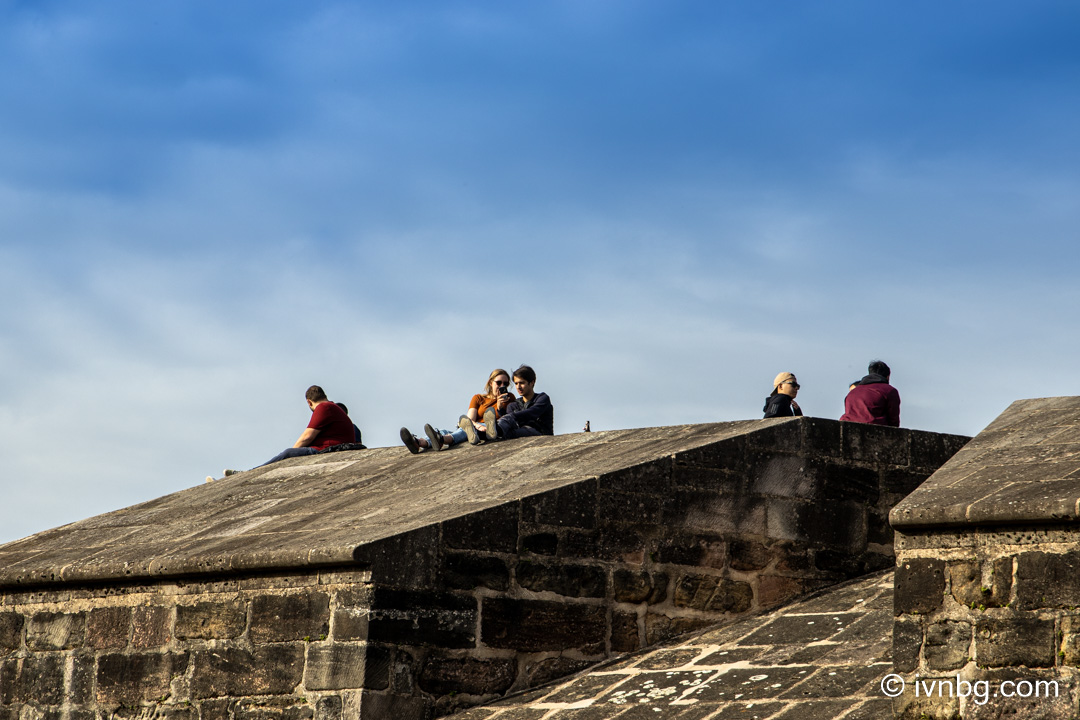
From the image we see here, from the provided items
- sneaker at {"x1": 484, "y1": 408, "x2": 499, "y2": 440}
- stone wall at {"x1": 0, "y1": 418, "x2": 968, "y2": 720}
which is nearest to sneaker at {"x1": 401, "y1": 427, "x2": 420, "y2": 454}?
sneaker at {"x1": 484, "y1": 408, "x2": 499, "y2": 440}

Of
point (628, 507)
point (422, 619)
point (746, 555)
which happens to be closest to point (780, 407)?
point (746, 555)

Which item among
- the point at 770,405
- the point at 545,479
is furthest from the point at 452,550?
the point at 770,405

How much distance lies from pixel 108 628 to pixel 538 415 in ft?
12.6

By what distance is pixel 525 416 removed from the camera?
11.0 m

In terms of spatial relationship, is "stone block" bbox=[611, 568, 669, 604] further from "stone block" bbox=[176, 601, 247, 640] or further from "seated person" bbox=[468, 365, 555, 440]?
"seated person" bbox=[468, 365, 555, 440]

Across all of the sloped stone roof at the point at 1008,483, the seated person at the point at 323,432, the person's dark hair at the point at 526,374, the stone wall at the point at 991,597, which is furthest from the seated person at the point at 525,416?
the stone wall at the point at 991,597

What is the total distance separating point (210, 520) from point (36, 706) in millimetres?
1650

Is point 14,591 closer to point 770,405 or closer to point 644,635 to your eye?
point 644,635

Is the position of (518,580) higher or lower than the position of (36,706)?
higher

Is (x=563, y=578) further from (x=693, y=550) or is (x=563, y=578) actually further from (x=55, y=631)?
(x=55, y=631)

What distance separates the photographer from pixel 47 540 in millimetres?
10617

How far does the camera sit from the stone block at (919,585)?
5879mm

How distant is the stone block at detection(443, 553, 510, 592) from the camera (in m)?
7.53

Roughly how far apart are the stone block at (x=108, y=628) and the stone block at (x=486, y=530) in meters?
2.13
